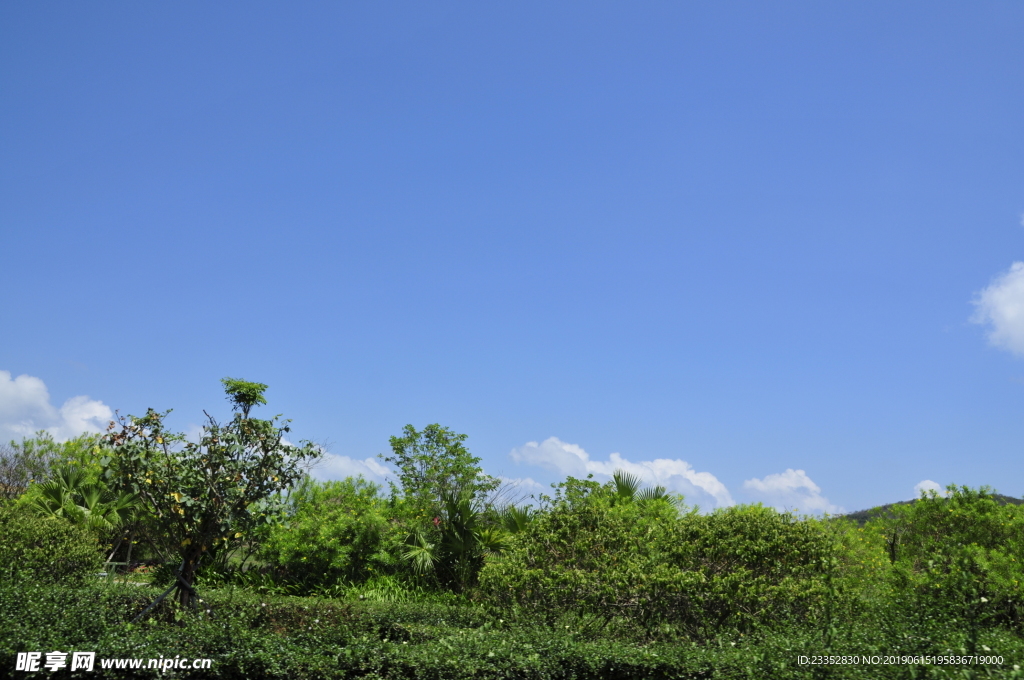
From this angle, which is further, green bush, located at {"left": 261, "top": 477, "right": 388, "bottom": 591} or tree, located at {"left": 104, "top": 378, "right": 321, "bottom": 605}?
green bush, located at {"left": 261, "top": 477, "right": 388, "bottom": 591}

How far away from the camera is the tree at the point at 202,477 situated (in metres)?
8.73

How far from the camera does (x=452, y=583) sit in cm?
1273

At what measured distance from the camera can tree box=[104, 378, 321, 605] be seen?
28.6 feet

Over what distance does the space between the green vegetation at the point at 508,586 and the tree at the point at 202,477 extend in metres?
0.03

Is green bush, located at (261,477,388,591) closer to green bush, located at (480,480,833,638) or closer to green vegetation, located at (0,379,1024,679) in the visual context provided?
green vegetation, located at (0,379,1024,679)

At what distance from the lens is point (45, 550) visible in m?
10.4

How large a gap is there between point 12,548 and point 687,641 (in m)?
9.57

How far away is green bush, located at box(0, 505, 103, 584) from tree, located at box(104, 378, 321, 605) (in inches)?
99.8

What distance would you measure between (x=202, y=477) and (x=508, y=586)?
4.09 metres

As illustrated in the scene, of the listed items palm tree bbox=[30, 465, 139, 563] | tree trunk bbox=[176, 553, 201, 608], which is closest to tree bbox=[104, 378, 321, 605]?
tree trunk bbox=[176, 553, 201, 608]

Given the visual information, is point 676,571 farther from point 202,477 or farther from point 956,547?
point 202,477

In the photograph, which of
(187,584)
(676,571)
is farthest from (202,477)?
(676,571)

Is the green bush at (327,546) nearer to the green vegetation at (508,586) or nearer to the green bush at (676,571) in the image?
the green vegetation at (508,586)

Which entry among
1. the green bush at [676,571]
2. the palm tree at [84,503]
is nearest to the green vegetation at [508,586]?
the green bush at [676,571]
